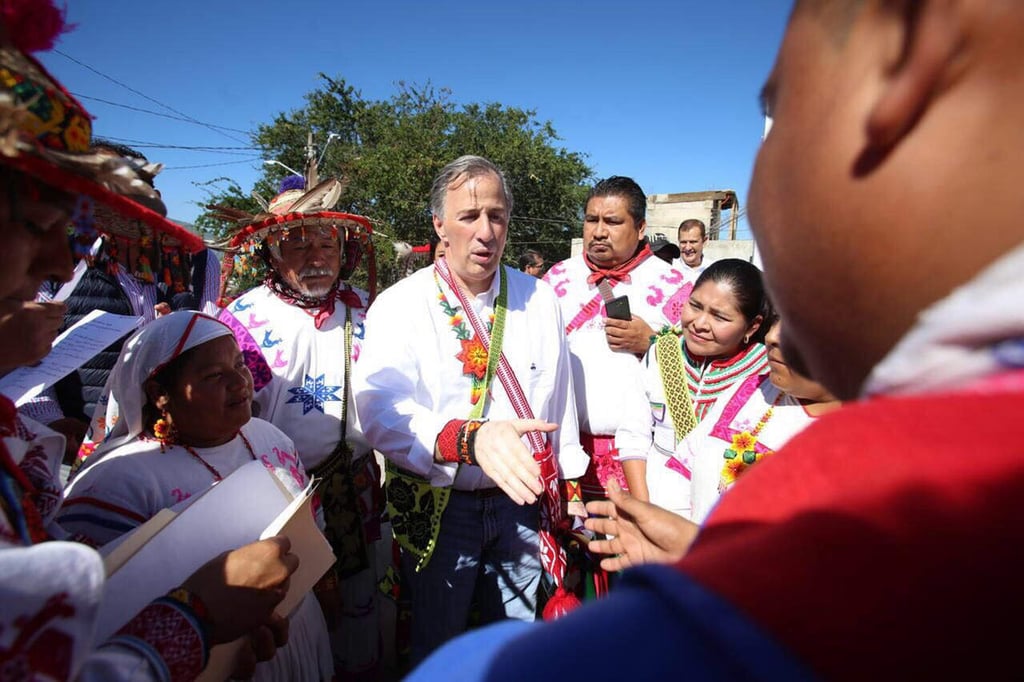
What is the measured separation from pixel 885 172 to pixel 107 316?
9.25ft

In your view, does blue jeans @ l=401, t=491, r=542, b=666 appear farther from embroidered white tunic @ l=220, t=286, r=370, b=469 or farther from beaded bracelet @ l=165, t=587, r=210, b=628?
beaded bracelet @ l=165, t=587, r=210, b=628

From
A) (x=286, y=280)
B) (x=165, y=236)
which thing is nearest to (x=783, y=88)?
(x=165, y=236)

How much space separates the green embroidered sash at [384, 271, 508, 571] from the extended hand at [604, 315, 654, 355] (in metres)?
0.93

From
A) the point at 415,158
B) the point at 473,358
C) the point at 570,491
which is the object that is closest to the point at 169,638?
the point at 473,358

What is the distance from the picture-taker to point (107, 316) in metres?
2.33

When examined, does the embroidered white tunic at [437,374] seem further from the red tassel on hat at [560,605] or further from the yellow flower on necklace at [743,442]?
the yellow flower on necklace at [743,442]

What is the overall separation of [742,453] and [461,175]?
1.84 m

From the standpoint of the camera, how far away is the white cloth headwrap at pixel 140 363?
1926 mm

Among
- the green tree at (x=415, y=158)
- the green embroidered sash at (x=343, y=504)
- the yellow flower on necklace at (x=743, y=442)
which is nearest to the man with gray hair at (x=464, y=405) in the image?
the green embroidered sash at (x=343, y=504)

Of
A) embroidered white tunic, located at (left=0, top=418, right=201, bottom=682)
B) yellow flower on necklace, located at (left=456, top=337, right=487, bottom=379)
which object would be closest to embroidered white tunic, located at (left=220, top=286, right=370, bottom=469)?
yellow flower on necklace, located at (left=456, top=337, right=487, bottom=379)

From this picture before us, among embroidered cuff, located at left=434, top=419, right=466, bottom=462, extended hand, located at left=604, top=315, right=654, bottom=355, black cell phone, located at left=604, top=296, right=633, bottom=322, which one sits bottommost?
embroidered cuff, located at left=434, top=419, right=466, bottom=462

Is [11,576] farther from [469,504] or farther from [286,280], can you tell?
[286,280]

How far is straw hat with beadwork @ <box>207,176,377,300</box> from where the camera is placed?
120 inches

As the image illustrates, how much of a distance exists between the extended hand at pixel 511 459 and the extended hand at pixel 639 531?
21cm
